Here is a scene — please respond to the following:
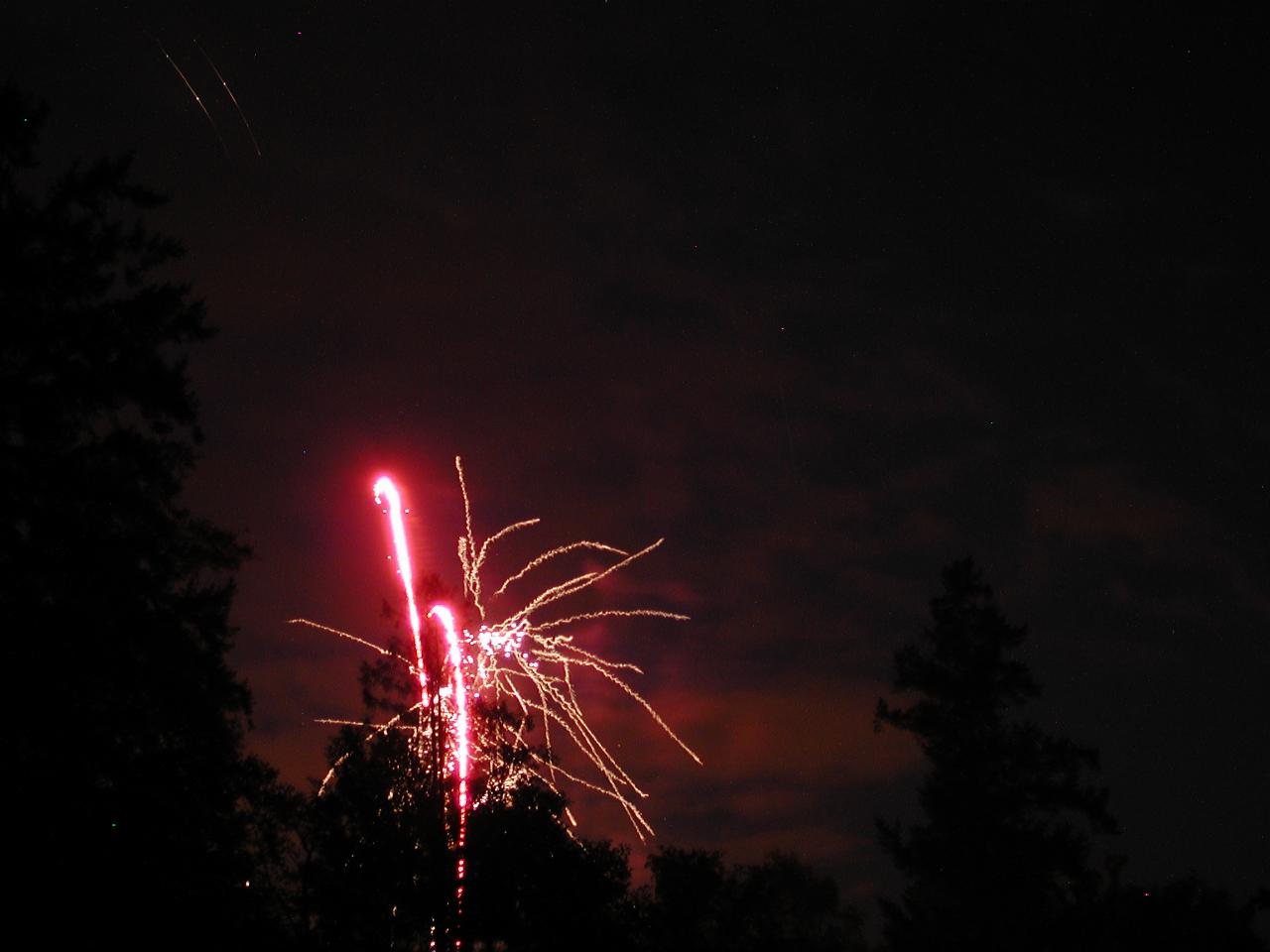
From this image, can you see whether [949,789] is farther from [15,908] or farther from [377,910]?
[15,908]

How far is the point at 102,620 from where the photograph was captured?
15492mm

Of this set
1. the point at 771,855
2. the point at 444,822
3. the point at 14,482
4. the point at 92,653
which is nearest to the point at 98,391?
the point at 14,482

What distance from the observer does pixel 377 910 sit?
17375mm

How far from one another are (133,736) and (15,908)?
2.70 meters

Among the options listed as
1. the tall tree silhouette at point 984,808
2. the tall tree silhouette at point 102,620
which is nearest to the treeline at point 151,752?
the tall tree silhouette at point 102,620

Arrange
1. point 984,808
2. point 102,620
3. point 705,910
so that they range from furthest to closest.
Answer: point 984,808 → point 705,910 → point 102,620

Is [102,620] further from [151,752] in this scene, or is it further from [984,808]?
[984,808]

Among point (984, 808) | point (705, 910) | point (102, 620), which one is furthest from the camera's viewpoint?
point (984, 808)

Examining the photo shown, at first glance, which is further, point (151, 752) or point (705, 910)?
point (705, 910)

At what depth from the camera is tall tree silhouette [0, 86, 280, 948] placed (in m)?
14.3

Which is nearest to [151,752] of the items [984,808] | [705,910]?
[705,910]

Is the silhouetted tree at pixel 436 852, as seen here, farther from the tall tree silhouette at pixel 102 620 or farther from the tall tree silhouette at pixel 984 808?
the tall tree silhouette at pixel 984 808

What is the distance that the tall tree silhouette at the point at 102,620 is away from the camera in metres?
14.3

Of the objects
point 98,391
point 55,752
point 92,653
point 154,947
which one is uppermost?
point 98,391
